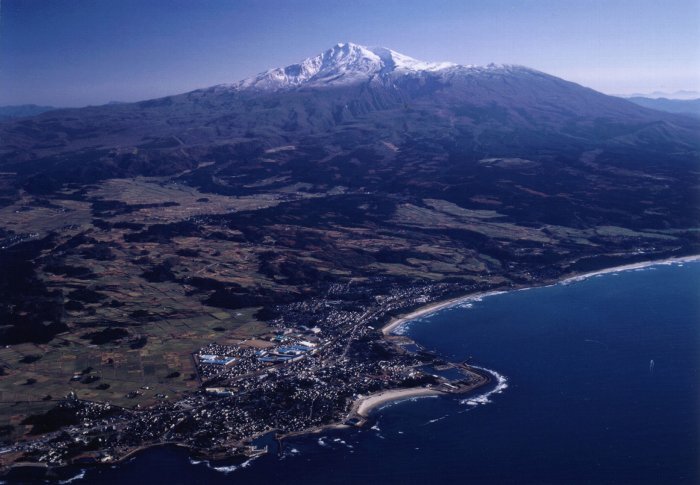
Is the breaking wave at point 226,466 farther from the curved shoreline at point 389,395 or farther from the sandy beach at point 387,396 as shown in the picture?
the sandy beach at point 387,396

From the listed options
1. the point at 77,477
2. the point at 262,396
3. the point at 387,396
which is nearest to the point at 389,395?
the point at 387,396

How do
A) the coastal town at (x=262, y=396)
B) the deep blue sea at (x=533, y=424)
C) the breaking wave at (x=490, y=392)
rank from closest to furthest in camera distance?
1. the deep blue sea at (x=533, y=424)
2. the coastal town at (x=262, y=396)
3. the breaking wave at (x=490, y=392)

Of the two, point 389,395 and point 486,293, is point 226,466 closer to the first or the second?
point 389,395

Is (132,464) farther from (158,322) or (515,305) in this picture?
(515,305)

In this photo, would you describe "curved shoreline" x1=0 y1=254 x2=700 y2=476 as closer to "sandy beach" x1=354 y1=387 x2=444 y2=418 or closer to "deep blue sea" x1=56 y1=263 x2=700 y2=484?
"sandy beach" x1=354 y1=387 x2=444 y2=418

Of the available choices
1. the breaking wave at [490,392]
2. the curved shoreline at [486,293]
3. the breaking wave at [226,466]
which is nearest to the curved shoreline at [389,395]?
the curved shoreline at [486,293]

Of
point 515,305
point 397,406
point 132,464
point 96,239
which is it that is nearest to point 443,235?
point 515,305
